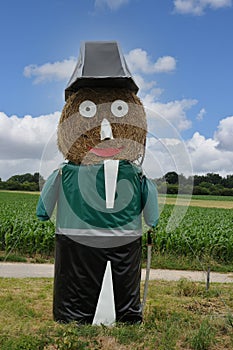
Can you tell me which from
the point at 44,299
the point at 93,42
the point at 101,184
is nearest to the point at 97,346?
the point at 101,184

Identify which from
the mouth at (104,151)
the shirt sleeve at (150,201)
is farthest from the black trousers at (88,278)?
the mouth at (104,151)

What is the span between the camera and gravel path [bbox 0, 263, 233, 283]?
840 cm

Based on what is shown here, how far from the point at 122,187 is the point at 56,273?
1.09 metres

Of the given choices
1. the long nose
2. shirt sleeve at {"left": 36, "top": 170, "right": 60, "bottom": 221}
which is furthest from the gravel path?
the long nose

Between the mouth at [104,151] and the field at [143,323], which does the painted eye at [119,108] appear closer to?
the mouth at [104,151]

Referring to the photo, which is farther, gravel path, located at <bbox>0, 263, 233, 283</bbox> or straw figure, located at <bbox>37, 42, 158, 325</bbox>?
gravel path, located at <bbox>0, 263, 233, 283</bbox>

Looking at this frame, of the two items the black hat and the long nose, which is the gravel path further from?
the black hat

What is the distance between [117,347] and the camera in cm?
416

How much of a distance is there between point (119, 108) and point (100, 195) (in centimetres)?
88

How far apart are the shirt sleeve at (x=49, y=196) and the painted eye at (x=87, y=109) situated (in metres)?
0.65

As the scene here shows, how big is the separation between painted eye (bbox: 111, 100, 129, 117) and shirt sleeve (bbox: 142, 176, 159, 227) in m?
0.69

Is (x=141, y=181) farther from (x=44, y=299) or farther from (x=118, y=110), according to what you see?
(x=44, y=299)

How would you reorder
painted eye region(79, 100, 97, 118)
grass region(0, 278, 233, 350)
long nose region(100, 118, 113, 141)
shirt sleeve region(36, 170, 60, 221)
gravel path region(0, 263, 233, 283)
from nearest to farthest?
grass region(0, 278, 233, 350) < long nose region(100, 118, 113, 141) < painted eye region(79, 100, 97, 118) < shirt sleeve region(36, 170, 60, 221) < gravel path region(0, 263, 233, 283)

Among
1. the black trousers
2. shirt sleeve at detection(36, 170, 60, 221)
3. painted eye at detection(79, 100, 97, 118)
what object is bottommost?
the black trousers
